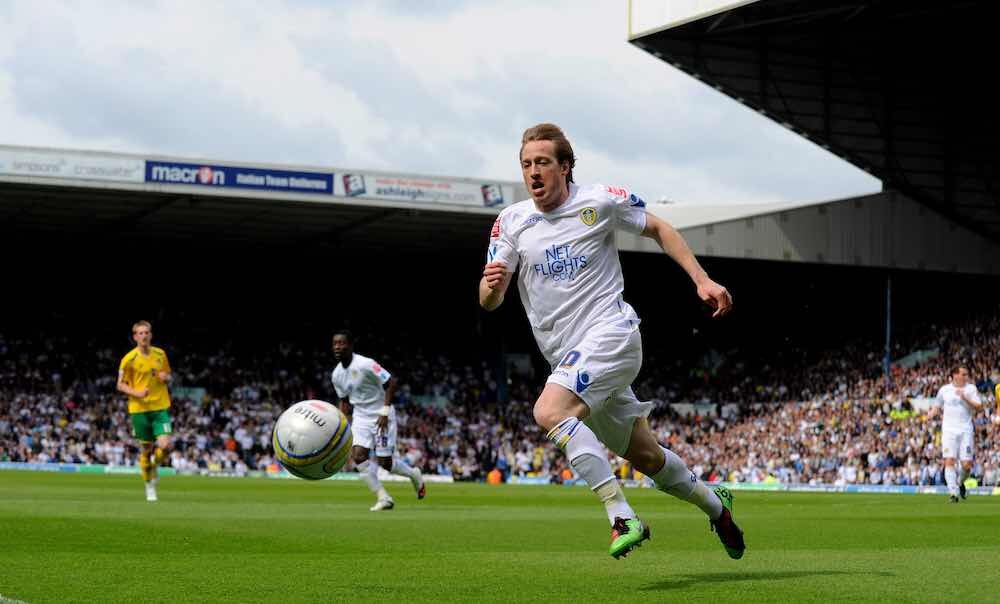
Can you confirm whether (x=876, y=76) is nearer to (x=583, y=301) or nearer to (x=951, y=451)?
(x=951, y=451)

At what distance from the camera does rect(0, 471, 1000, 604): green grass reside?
6.60m

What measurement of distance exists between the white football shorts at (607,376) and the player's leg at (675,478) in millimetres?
71

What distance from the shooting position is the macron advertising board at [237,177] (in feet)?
127

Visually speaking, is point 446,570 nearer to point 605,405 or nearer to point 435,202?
point 605,405

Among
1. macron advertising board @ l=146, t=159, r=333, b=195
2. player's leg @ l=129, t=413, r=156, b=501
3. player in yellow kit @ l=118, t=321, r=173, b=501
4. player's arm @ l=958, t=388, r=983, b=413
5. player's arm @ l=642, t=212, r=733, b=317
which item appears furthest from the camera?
macron advertising board @ l=146, t=159, r=333, b=195

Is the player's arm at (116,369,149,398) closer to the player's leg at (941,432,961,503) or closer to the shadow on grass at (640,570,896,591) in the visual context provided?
the shadow on grass at (640,570,896,591)

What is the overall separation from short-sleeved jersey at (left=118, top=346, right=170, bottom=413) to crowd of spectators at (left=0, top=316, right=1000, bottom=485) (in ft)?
75.3

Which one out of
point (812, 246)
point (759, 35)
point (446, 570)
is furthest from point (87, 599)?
point (812, 246)

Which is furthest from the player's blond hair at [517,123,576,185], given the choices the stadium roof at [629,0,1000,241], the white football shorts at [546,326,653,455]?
the stadium roof at [629,0,1000,241]

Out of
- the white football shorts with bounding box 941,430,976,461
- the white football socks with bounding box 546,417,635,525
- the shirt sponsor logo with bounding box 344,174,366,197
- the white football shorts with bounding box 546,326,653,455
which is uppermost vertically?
the shirt sponsor logo with bounding box 344,174,366,197

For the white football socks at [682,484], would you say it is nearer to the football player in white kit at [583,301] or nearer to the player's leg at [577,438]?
the football player in white kit at [583,301]

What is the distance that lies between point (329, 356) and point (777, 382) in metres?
16.8

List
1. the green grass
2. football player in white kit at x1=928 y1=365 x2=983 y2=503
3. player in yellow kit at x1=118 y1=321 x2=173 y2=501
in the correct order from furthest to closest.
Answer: football player in white kit at x1=928 y1=365 x2=983 y2=503 < player in yellow kit at x1=118 y1=321 x2=173 y2=501 < the green grass

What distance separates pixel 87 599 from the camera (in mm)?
6242
